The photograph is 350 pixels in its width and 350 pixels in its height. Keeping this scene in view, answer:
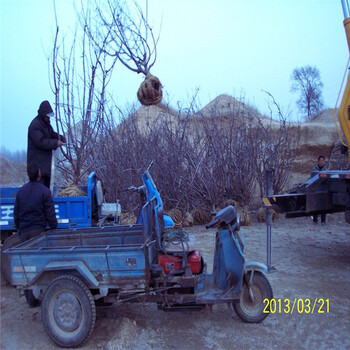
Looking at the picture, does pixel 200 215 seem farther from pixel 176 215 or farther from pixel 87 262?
pixel 87 262

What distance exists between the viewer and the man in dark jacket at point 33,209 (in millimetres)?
4566

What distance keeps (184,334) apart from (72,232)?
6.29 ft

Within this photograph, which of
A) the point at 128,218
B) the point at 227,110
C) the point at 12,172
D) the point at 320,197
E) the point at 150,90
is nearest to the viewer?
the point at 150,90

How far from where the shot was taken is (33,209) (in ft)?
15.0

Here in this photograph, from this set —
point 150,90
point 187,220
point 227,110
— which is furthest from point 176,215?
point 150,90

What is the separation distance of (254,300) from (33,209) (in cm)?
283

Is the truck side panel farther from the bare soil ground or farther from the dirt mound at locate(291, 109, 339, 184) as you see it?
the dirt mound at locate(291, 109, 339, 184)

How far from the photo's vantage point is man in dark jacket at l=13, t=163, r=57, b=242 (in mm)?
4566

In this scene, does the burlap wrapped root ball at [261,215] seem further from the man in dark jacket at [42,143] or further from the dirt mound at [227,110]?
the man in dark jacket at [42,143]

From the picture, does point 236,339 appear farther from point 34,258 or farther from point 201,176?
point 201,176

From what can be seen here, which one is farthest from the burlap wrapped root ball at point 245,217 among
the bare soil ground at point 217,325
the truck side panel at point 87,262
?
the truck side panel at point 87,262

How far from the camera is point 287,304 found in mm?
4492

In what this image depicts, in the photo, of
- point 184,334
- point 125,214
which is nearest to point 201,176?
point 125,214
